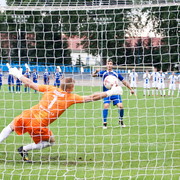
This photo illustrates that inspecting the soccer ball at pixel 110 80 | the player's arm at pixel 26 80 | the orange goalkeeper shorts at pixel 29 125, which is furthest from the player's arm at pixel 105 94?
the soccer ball at pixel 110 80

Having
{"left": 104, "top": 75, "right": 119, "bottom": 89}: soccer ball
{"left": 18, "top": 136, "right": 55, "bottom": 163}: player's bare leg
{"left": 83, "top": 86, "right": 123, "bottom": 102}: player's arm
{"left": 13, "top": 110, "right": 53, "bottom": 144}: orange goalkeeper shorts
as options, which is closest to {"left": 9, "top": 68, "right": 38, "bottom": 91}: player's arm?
{"left": 13, "top": 110, "right": 53, "bottom": 144}: orange goalkeeper shorts

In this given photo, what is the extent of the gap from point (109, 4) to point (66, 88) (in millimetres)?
2130

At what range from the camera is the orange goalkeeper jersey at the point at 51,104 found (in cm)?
691

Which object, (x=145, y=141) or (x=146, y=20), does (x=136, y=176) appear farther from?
(x=146, y=20)

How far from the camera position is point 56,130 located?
11570mm

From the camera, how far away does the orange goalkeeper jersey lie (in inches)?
272

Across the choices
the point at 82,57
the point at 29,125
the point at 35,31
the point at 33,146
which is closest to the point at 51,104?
the point at 29,125

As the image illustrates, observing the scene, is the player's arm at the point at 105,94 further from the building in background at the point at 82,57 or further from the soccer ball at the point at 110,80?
the building in background at the point at 82,57

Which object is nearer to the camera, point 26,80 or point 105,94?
point 105,94

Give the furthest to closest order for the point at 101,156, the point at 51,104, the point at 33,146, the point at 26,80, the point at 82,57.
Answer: the point at 82,57, the point at 101,156, the point at 33,146, the point at 51,104, the point at 26,80

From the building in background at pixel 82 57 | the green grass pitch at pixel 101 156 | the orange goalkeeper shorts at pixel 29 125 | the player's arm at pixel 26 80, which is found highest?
the building in background at pixel 82 57

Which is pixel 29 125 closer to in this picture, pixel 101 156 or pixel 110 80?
pixel 101 156

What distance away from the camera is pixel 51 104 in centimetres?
694

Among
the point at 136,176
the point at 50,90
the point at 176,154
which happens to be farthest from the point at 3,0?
the point at 176,154
